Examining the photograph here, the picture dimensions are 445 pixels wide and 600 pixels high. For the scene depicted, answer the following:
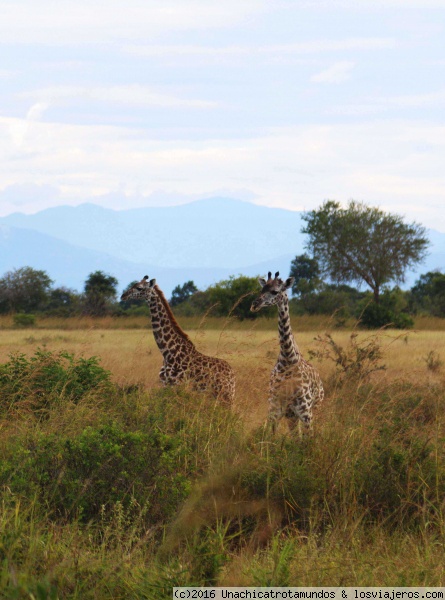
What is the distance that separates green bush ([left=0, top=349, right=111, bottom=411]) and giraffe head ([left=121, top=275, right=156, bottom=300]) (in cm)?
124

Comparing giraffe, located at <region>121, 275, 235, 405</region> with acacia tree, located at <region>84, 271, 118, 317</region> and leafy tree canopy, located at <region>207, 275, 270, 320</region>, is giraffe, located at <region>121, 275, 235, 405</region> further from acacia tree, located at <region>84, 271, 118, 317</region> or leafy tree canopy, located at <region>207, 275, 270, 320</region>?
acacia tree, located at <region>84, 271, 118, 317</region>

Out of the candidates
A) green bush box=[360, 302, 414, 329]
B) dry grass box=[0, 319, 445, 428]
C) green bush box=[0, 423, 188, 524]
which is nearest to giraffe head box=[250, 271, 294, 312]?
dry grass box=[0, 319, 445, 428]

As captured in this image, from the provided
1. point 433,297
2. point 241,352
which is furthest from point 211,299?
point 241,352

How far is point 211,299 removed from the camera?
3500 centimetres

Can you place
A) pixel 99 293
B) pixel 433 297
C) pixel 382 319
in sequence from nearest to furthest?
pixel 382 319 → pixel 99 293 → pixel 433 297

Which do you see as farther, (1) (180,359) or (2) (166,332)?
(2) (166,332)

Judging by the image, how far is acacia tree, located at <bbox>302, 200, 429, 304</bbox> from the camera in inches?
2014

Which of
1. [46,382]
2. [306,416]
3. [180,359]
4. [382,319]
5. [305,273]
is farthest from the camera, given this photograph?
[305,273]

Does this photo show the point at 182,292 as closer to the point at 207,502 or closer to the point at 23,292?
the point at 23,292

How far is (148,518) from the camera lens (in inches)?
222

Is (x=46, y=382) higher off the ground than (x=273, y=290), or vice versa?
(x=273, y=290)

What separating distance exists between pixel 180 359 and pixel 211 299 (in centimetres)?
2468

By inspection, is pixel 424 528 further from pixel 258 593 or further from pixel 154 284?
pixel 154 284

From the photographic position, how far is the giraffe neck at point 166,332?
10.4 metres
